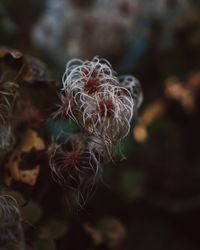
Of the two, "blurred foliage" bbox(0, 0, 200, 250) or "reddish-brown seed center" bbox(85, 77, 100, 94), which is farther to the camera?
"blurred foliage" bbox(0, 0, 200, 250)

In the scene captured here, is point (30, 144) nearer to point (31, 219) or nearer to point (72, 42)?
point (31, 219)

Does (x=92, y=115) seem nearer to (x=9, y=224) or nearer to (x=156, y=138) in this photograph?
(x=9, y=224)

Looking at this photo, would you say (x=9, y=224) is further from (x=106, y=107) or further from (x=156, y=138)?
(x=156, y=138)

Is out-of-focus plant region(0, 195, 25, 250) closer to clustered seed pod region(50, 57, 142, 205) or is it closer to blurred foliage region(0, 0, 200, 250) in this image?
clustered seed pod region(50, 57, 142, 205)

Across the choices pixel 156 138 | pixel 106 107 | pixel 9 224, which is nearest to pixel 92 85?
pixel 106 107

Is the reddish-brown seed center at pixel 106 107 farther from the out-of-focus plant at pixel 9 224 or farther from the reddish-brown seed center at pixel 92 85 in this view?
the out-of-focus plant at pixel 9 224

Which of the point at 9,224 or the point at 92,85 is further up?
the point at 92,85

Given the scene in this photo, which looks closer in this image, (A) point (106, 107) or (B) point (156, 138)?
(A) point (106, 107)

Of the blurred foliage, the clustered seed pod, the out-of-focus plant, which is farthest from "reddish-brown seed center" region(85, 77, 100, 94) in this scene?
the blurred foliage

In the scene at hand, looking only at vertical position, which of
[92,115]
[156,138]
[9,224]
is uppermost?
[92,115]
